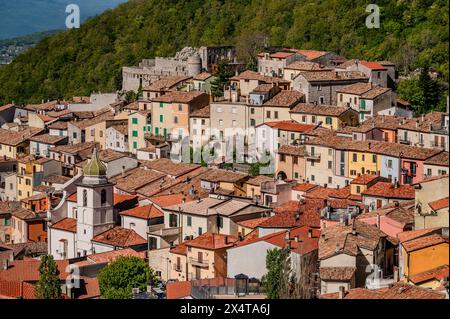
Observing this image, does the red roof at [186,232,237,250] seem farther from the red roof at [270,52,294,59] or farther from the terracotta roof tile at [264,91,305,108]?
the red roof at [270,52,294,59]

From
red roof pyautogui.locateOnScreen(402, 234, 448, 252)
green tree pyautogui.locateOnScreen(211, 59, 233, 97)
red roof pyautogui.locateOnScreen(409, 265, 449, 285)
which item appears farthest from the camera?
green tree pyautogui.locateOnScreen(211, 59, 233, 97)

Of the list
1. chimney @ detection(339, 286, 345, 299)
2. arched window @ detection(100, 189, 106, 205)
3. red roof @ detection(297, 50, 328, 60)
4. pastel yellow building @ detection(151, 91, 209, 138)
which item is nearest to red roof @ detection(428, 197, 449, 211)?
chimney @ detection(339, 286, 345, 299)

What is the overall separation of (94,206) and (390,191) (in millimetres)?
5571

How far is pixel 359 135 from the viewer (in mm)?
22422

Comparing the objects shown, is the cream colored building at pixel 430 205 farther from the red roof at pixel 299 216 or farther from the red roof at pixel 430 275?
A: the red roof at pixel 299 216

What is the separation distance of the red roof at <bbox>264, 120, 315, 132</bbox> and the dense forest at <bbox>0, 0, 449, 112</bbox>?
9.01 feet

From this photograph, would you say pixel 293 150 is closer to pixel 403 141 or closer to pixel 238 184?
pixel 238 184

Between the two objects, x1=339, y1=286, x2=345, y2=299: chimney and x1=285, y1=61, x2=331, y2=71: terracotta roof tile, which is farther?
x1=285, y1=61, x2=331, y2=71: terracotta roof tile

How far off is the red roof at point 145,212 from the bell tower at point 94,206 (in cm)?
40

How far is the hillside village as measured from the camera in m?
14.8

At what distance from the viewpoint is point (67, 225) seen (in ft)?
71.2
